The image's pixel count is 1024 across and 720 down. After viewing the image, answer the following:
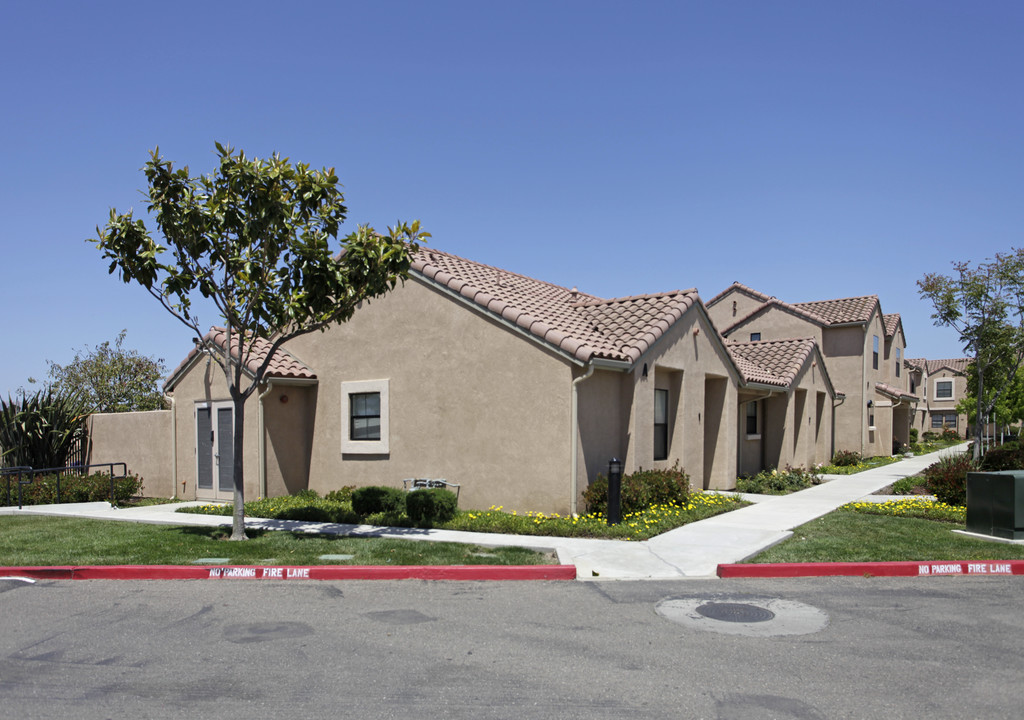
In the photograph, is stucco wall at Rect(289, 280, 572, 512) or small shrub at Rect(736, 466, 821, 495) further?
small shrub at Rect(736, 466, 821, 495)

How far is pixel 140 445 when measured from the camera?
18594mm

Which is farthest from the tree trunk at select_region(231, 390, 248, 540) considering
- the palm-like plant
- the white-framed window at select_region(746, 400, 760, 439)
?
the white-framed window at select_region(746, 400, 760, 439)

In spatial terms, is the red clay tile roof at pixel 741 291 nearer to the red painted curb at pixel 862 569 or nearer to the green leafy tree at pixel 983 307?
the green leafy tree at pixel 983 307

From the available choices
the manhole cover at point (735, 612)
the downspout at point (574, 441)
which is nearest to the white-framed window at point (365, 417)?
the downspout at point (574, 441)

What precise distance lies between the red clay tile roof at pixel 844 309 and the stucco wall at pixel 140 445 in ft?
84.1

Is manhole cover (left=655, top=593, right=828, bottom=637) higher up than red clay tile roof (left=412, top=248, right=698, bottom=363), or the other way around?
red clay tile roof (left=412, top=248, right=698, bottom=363)

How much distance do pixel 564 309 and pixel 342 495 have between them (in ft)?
19.8

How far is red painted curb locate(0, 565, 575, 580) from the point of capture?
9164mm

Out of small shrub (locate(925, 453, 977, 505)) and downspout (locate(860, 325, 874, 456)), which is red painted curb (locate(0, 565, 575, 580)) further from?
downspout (locate(860, 325, 874, 456))

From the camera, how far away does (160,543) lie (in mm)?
11211

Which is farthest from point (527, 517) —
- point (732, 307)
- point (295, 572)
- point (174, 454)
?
point (732, 307)

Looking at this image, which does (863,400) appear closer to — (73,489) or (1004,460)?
(1004,460)

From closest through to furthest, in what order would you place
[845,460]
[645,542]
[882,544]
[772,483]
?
[882,544]
[645,542]
[772,483]
[845,460]

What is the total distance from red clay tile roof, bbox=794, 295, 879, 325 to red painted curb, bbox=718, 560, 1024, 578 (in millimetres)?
23510
